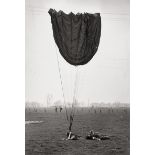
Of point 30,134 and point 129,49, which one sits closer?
point 30,134

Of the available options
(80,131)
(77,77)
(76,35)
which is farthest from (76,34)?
(80,131)

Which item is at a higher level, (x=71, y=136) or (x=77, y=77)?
(x=77, y=77)

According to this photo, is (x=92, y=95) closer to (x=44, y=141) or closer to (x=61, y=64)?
(x=61, y=64)

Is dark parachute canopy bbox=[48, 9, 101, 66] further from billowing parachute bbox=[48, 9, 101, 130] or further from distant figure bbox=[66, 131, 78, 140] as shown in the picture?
distant figure bbox=[66, 131, 78, 140]

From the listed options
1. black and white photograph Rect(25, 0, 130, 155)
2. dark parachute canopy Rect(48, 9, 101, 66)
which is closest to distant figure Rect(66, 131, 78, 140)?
black and white photograph Rect(25, 0, 130, 155)

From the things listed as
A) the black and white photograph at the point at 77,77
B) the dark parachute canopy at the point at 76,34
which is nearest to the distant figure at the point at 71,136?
the black and white photograph at the point at 77,77

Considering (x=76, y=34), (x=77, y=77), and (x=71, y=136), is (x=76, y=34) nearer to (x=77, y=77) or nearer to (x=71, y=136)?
(x=77, y=77)
